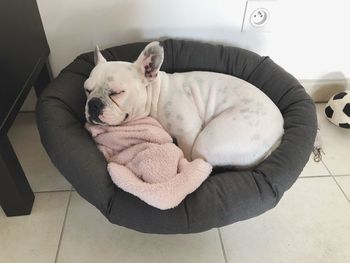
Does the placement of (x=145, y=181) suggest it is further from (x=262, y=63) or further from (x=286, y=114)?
(x=262, y=63)

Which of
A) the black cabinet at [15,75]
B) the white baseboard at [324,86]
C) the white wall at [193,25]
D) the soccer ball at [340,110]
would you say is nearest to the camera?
the black cabinet at [15,75]

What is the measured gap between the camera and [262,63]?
148 centimetres

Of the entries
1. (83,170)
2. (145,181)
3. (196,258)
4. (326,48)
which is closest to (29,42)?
(83,170)

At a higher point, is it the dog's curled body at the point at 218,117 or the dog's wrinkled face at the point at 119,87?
the dog's wrinkled face at the point at 119,87

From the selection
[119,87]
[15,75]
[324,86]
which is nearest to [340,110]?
[324,86]

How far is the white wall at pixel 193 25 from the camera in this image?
1452 millimetres

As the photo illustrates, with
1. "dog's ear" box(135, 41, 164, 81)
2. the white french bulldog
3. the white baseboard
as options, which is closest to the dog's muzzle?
the white french bulldog

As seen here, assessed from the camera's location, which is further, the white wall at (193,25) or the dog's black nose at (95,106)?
the white wall at (193,25)

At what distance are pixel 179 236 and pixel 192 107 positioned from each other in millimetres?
473

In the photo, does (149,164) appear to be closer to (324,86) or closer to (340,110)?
(340,110)

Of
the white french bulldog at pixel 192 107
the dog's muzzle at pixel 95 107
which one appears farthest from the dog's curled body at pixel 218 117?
the dog's muzzle at pixel 95 107

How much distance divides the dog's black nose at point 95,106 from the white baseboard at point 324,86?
1.12m

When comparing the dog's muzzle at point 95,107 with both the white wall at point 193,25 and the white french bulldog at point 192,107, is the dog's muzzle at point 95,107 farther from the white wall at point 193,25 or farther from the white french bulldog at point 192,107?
the white wall at point 193,25

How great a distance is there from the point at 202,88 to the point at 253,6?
0.46m
